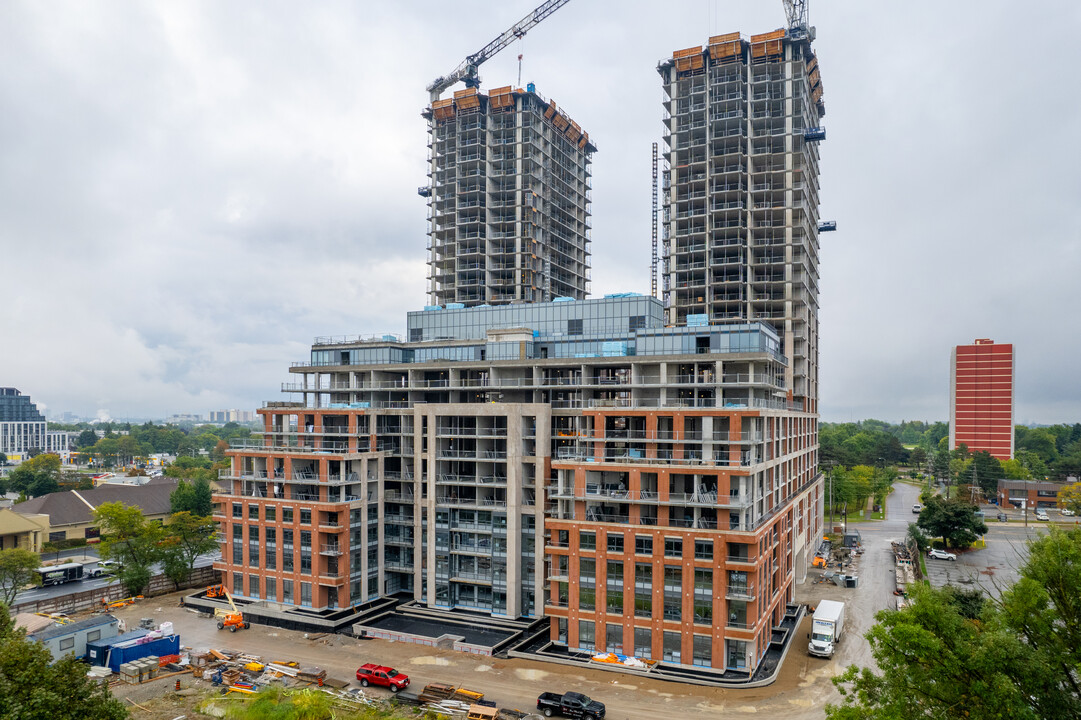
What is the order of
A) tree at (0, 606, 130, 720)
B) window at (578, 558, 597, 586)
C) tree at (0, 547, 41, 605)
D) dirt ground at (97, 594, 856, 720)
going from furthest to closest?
1. tree at (0, 547, 41, 605)
2. window at (578, 558, 597, 586)
3. dirt ground at (97, 594, 856, 720)
4. tree at (0, 606, 130, 720)

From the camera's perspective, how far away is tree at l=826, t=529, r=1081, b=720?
26.6 m

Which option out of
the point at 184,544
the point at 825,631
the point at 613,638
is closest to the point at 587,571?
the point at 613,638

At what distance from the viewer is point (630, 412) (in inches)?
2517

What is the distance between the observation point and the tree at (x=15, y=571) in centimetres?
7731

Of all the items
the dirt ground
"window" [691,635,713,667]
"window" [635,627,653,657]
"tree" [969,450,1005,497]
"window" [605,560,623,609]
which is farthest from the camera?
"tree" [969,450,1005,497]

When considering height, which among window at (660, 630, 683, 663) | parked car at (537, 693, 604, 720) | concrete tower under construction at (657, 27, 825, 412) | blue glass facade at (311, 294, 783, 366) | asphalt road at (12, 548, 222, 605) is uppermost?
concrete tower under construction at (657, 27, 825, 412)

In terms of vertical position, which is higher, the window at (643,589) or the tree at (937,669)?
the tree at (937,669)

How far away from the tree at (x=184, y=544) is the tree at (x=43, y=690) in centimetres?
5018

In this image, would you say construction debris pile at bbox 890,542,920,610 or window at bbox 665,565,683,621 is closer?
window at bbox 665,565,683,621

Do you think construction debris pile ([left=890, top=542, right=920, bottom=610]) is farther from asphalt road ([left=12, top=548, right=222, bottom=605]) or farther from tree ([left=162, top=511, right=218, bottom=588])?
asphalt road ([left=12, top=548, right=222, bottom=605])

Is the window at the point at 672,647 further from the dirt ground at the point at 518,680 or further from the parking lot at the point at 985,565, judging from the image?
the parking lot at the point at 985,565

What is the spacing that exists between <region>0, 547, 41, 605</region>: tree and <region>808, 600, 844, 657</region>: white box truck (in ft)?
289

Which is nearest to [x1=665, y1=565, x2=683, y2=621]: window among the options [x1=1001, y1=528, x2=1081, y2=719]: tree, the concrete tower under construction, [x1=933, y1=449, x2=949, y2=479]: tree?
[x1=1001, y1=528, x2=1081, y2=719]: tree

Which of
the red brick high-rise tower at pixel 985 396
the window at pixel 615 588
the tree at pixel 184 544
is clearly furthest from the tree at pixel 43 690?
the red brick high-rise tower at pixel 985 396
